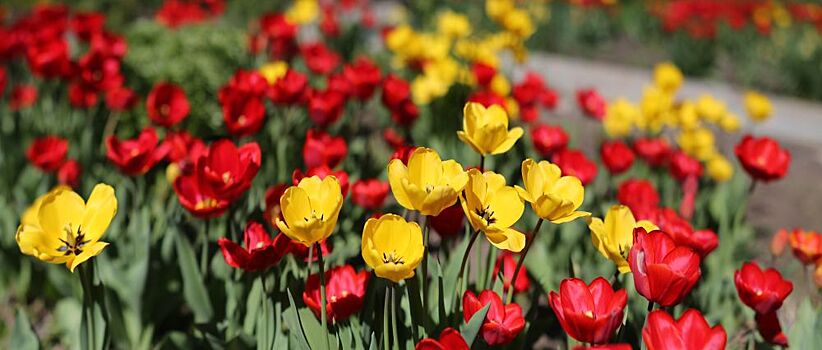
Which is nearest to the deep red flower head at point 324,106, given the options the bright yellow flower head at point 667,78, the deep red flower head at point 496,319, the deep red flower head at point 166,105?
the deep red flower head at point 166,105

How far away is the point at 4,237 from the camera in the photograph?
2152 mm

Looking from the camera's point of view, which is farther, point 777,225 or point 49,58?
point 777,225

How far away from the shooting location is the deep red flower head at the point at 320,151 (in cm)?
183

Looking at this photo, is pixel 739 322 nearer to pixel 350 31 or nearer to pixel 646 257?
pixel 646 257

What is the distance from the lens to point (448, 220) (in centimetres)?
149

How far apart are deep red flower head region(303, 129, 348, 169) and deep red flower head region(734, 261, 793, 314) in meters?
1.05

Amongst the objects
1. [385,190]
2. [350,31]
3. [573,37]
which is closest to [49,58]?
Result: [385,190]

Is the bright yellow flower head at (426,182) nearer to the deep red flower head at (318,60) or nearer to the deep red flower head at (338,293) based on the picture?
the deep red flower head at (338,293)

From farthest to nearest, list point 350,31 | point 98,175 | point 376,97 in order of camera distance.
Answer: point 350,31 → point 376,97 → point 98,175

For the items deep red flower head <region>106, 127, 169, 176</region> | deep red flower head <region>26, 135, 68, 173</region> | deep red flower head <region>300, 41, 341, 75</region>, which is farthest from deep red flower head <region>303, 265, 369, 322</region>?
deep red flower head <region>300, 41, 341, 75</region>

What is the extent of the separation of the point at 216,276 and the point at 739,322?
150cm

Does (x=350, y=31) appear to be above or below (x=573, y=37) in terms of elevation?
above

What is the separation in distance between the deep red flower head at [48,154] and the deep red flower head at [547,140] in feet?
4.97

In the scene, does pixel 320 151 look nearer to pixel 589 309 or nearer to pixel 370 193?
pixel 370 193
